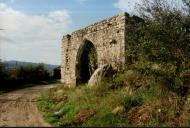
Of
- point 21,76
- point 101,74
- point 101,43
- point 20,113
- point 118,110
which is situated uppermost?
point 101,43

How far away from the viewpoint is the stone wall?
1619cm

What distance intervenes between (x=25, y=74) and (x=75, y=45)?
12.7 m

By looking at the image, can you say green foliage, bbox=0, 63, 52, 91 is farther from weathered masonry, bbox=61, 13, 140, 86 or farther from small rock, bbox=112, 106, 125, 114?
small rock, bbox=112, 106, 125, 114

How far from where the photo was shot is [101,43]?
18219 mm

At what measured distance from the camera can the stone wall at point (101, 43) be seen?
16.2 metres

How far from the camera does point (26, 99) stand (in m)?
20.2

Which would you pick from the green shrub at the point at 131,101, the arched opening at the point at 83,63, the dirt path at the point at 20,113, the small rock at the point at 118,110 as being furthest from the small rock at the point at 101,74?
the arched opening at the point at 83,63

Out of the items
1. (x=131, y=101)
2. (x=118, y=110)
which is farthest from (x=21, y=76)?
(x=118, y=110)

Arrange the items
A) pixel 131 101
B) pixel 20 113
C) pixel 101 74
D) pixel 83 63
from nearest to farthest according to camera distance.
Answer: pixel 131 101 → pixel 20 113 → pixel 101 74 → pixel 83 63

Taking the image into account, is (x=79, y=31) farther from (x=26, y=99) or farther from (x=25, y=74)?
(x=25, y=74)

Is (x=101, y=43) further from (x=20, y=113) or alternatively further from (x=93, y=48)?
(x=20, y=113)

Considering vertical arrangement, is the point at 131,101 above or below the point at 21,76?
below

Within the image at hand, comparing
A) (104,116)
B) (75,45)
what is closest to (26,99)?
(75,45)

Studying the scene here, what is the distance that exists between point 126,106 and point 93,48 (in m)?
8.37
